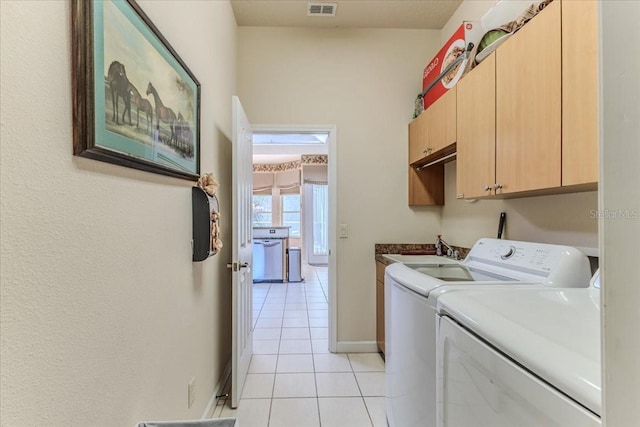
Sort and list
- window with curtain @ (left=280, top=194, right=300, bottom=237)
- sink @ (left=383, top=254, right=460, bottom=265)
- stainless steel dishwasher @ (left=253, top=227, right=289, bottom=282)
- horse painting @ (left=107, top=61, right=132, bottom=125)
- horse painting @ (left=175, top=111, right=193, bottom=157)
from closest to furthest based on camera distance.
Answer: horse painting @ (left=107, top=61, right=132, bottom=125)
horse painting @ (left=175, top=111, right=193, bottom=157)
sink @ (left=383, top=254, right=460, bottom=265)
stainless steel dishwasher @ (left=253, top=227, right=289, bottom=282)
window with curtain @ (left=280, top=194, right=300, bottom=237)

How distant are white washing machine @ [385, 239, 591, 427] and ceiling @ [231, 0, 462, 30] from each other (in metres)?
2.01

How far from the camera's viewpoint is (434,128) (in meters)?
2.13

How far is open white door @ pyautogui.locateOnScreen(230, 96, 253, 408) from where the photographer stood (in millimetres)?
1904

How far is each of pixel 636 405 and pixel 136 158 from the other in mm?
1197

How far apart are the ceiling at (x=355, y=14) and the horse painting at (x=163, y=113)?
1.68 meters

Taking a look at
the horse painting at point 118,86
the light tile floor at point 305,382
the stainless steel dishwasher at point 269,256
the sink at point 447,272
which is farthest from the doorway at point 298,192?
the horse painting at point 118,86

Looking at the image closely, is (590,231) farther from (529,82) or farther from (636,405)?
(636,405)

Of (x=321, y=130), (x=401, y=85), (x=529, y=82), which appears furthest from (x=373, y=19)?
(x=529, y=82)

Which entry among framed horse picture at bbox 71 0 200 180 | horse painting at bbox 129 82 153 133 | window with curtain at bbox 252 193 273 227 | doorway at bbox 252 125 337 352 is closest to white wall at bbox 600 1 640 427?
framed horse picture at bbox 71 0 200 180

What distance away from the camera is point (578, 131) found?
1.02m

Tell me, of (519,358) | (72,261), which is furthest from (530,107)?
(72,261)

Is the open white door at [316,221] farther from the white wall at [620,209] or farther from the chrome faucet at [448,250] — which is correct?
the white wall at [620,209]

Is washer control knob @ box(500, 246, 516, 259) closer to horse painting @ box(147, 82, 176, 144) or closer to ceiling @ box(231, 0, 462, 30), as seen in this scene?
horse painting @ box(147, 82, 176, 144)

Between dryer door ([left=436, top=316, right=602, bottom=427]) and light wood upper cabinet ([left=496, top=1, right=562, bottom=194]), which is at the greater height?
light wood upper cabinet ([left=496, top=1, right=562, bottom=194])
